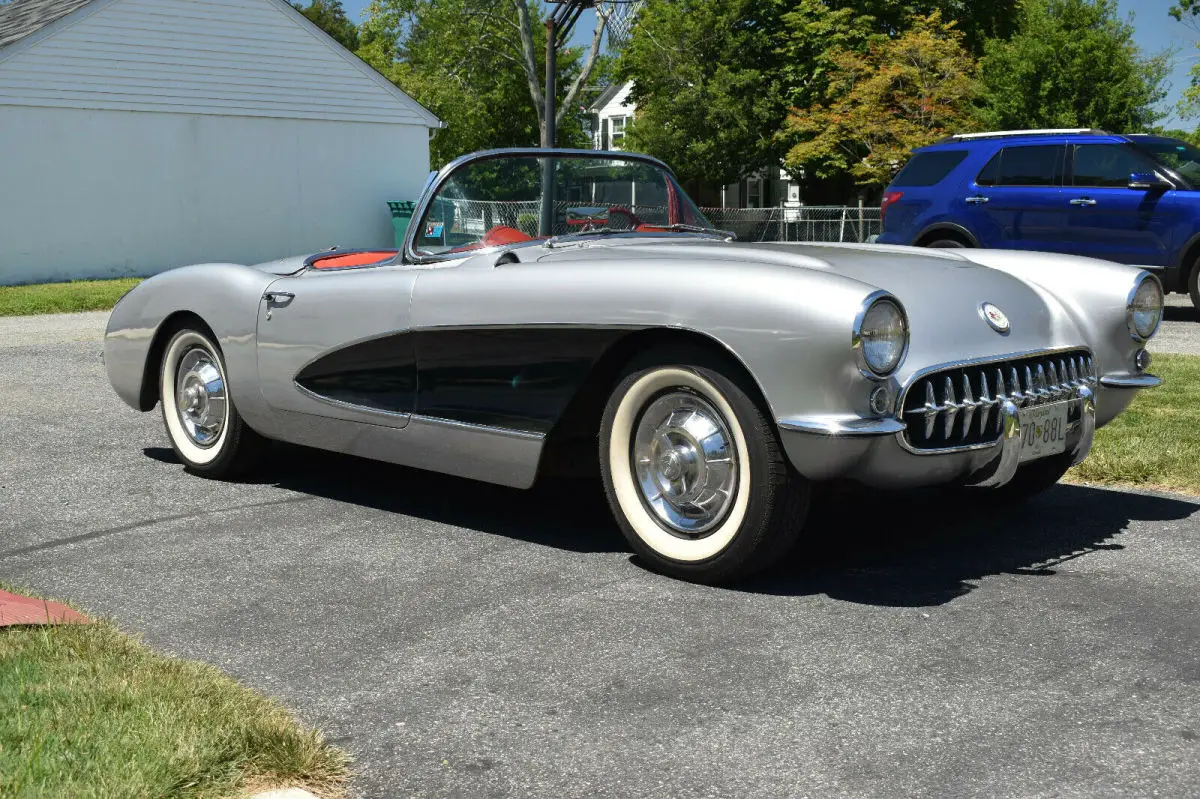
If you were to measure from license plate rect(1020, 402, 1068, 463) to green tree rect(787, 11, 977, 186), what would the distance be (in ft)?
95.7

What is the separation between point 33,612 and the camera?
396 cm

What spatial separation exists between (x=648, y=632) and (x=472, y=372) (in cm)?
132

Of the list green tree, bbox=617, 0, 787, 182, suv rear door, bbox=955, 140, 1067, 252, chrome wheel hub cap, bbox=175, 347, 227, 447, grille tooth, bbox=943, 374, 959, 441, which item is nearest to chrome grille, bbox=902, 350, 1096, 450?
grille tooth, bbox=943, 374, 959, 441

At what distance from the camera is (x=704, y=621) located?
4012 mm

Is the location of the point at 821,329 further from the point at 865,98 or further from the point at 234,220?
the point at 865,98

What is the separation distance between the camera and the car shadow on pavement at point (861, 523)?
14.6ft

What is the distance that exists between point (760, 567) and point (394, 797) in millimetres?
1684

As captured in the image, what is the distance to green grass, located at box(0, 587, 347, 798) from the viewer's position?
276cm

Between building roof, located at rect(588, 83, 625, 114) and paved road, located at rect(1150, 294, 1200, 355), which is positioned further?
building roof, located at rect(588, 83, 625, 114)

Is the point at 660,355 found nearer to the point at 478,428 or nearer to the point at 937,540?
the point at 478,428

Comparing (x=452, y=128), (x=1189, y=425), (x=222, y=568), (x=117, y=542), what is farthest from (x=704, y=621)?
(x=452, y=128)

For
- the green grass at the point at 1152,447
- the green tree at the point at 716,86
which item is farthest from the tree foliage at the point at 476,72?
the green grass at the point at 1152,447

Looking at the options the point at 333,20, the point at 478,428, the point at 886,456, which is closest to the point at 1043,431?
the point at 886,456

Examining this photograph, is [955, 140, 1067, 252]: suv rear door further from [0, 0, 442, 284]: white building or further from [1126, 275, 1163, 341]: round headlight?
[0, 0, 442, 284]: white building
